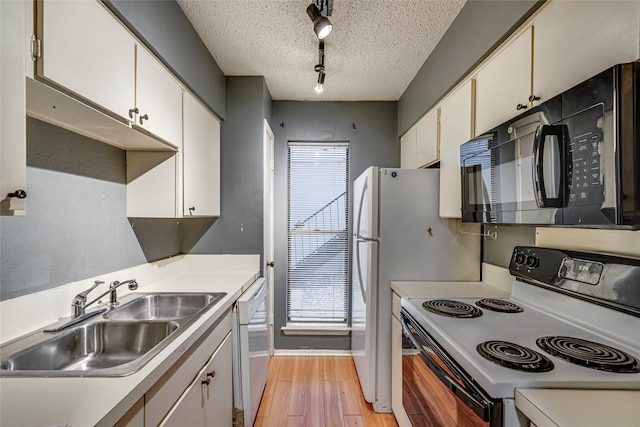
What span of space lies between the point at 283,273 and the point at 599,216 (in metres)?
2.57

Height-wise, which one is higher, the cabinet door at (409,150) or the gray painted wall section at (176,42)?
the gray painted wall section at (176,42)

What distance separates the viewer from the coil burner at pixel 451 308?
135 cm

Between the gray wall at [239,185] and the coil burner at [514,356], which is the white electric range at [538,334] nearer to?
the coil burner at [514,356]

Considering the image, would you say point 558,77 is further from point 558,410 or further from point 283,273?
point 283,273

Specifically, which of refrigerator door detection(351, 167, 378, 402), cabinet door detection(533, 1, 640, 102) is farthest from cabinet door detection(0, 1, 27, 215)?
refrigerator door detection(351, 167, 378, 402)

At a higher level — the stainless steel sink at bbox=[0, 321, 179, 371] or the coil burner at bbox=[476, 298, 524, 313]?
the coil burner at bbox=[476, 298, 524, 313]

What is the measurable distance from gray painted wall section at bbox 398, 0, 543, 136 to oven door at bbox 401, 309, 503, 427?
142cm

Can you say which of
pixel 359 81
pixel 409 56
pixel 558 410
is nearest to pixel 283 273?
pixel 359 81

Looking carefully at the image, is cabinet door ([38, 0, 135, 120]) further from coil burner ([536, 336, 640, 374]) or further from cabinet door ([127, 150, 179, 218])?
coil burner ([536, 336, 640, 374])

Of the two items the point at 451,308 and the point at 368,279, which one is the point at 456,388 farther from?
the point at 368,279

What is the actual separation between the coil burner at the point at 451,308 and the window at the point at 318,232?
1.55 meters

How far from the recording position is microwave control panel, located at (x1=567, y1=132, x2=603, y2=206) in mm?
793

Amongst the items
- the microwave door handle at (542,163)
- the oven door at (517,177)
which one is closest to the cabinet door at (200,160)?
the oven door at (517,177)

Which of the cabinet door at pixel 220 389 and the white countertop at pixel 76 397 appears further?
the cabinet door at pixel 220 389
